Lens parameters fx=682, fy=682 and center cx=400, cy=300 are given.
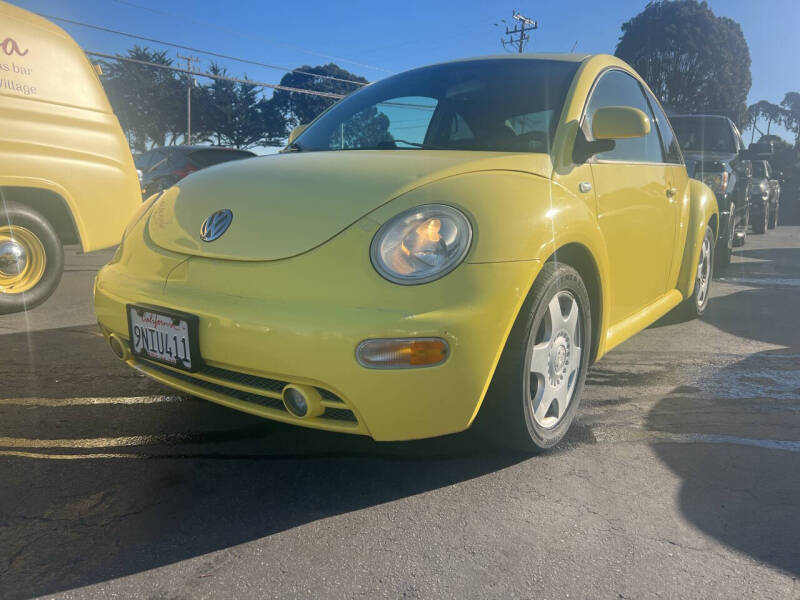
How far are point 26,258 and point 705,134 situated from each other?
8.32m

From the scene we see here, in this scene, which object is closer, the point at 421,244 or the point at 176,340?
the point at 421,244

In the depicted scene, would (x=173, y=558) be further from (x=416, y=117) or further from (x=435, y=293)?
(x=416, y=117)

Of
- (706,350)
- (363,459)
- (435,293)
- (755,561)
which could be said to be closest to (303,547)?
(363,459)

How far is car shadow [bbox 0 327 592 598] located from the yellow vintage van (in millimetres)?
1931

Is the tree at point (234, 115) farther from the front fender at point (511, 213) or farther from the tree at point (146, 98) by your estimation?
the front fender at point (511, 213)

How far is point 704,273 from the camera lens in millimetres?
4961

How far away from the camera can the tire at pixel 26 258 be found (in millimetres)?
4602

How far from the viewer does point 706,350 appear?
4078 millimetres

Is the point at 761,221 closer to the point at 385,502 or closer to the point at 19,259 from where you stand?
the point at 19,259

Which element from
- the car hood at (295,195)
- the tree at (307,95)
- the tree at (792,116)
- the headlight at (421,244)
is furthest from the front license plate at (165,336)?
the tree at (792,116)

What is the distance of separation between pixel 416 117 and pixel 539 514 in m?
2.00

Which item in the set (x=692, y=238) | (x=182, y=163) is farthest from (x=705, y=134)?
(x=182, y=163)

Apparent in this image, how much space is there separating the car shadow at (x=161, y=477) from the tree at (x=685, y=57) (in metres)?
50.1

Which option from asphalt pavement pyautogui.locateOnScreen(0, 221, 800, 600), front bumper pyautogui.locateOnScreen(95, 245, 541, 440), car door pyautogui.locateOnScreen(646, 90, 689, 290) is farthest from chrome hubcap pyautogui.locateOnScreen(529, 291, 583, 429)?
car door pyautogui.locateOnScreen(646, 90, 689, 290)
